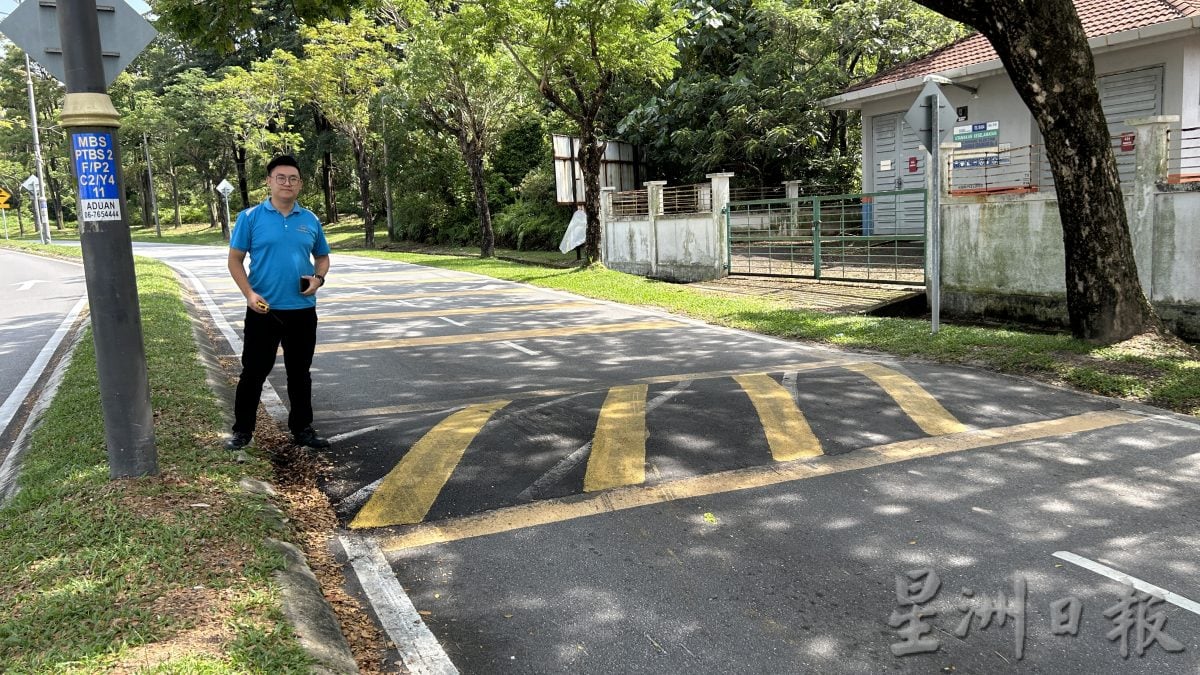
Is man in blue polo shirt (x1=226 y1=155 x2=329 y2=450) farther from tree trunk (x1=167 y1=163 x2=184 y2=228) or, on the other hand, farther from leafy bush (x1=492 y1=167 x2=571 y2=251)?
tree trunk (x1=167 y1=163 x2=184 y2=228)

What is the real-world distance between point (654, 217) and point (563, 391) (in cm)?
1280

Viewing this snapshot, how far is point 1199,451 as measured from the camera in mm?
5754

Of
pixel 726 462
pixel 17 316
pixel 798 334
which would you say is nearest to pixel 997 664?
pixel 726 462

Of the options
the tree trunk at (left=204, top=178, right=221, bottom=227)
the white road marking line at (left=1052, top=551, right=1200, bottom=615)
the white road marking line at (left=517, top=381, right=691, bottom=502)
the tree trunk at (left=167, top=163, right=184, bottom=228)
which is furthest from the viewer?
the tree trunk at (left=167, top=163, right=184, bottom=228)

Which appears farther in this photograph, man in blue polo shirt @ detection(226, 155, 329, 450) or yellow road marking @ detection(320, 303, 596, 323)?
yellow road marking @ detection(320, 303, 596, 323)

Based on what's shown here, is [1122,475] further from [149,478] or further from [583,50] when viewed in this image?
[583,50]

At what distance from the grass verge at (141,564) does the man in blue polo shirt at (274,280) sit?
1.84 ft

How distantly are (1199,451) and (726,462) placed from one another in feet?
10.3

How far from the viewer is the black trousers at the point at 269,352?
18.2ft

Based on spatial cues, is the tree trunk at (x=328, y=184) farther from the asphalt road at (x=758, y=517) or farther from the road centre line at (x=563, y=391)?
the asphalt road at (x=758, y=517)

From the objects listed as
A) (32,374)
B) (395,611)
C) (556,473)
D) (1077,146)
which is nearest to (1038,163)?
(1077,146)

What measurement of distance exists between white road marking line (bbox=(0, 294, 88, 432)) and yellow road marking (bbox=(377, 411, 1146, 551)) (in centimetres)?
469

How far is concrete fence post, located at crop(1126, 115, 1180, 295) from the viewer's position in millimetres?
9930

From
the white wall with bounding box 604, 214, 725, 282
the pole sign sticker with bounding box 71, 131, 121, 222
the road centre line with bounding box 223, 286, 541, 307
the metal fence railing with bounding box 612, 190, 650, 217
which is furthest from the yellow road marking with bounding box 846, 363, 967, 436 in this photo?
the metal fence railing with bounding box 612, 190, 650, 217
